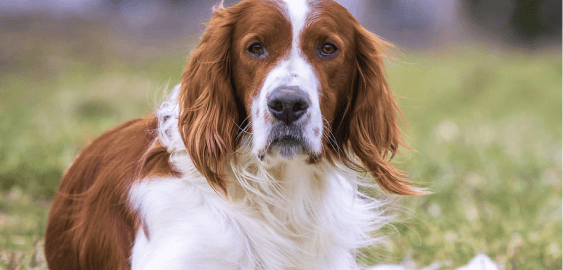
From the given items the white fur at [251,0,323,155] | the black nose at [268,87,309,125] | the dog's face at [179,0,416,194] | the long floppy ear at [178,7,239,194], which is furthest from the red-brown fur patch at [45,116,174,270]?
the black nose at [268,87,309,125]

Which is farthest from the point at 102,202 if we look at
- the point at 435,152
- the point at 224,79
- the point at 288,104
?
the point at 435,152

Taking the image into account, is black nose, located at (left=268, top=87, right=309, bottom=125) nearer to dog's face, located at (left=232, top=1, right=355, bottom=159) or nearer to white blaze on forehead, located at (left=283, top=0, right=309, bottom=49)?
dog's face, located at (left=232, top=1, right=355, bottom=159)

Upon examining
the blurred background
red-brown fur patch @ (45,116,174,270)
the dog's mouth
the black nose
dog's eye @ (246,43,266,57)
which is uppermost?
dog's eye @ (246,43,266,57)

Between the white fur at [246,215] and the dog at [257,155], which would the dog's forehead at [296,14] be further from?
the white fur at [246,215]

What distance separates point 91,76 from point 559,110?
834cm

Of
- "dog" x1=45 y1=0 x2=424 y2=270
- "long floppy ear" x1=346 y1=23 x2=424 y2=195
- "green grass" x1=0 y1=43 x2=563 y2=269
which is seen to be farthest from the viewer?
"green grass" x1=0 y1=43 x2=563 y2=269

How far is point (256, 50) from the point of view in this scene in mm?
2377

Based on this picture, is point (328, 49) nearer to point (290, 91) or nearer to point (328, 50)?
Result: point (328, 50)

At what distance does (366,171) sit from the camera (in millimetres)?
2635

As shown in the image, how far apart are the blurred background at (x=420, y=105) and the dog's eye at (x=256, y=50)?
489mm

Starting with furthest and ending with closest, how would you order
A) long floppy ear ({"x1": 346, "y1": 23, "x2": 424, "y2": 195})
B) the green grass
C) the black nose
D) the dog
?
the green grass < long floppy ear ({"x1": 346, "y1": 23, "x2": 424, "y2": 195}) < the dog < the black nose

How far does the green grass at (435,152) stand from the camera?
3.88 m

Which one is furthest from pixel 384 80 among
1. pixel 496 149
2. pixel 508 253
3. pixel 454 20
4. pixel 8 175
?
pixel 454 20

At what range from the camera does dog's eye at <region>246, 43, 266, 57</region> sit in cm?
236
